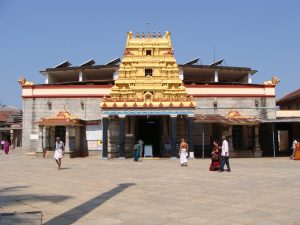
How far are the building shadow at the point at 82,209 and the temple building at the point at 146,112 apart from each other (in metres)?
14.8

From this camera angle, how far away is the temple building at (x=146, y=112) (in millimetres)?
25109

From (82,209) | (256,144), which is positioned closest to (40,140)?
(256,144)

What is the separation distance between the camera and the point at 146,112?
24844 millimetres

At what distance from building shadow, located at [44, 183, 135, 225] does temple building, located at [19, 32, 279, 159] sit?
48.7 feet

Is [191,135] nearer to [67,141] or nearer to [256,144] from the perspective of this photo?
[256,144]

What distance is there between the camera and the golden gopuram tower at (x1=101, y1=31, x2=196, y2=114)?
24.9 meters

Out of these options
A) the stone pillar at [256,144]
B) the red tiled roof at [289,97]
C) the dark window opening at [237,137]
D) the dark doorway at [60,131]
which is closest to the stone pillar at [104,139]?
the dark doorway at [60,131]

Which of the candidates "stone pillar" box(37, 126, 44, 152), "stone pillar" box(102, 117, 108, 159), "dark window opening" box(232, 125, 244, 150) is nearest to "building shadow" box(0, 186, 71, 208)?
"stone pillar" box(102, 117, 108, 159)

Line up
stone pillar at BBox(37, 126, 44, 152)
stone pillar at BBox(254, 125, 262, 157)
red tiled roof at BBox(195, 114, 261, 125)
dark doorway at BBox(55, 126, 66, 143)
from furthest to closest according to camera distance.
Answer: dark doorway at BBox(55, 126, 66, 143), stone pillar at BBox(37, 126, 44, 152), stone pillar at BBox(254, 125, 262, 157), red tiled roof at BBox(195, 114, 261, 125)

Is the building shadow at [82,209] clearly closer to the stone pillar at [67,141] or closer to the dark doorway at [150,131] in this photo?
the stone pillar at [67,141]

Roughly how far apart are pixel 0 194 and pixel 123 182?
385 centimetres

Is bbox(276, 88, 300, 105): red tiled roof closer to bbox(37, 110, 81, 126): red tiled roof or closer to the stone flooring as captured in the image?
bbox(37, 110, 81, 126): red tiled roof

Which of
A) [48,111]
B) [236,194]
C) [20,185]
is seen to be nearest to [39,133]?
[48,111]

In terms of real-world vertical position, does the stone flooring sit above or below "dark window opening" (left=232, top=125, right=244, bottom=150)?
below
